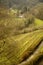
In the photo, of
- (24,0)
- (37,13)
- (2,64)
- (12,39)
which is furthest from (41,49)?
(24,0)

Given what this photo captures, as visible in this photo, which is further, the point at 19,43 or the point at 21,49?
the point at 19,43

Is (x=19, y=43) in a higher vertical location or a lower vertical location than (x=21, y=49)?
higher

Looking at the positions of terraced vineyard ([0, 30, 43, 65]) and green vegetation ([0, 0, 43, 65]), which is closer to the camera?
terraced vineyard ([0, 30, 43, 65])

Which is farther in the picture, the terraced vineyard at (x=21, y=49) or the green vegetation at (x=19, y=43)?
the green vegetation at (x=19, y=43)

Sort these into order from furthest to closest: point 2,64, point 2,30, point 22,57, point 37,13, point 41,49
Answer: point 37,13 → point 2,30 → point 41,49 → point 22,57 → point 2,64

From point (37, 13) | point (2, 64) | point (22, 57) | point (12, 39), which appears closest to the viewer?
point (2, 64)

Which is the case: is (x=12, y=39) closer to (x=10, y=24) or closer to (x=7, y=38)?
(x=7, y=38)

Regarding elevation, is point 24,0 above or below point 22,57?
below

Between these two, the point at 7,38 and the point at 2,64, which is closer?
the point at 2,64
